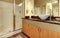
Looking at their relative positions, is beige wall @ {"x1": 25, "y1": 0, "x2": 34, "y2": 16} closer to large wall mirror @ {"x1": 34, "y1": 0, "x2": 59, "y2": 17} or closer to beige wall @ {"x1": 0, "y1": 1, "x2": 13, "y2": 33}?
large wall mirror @ {"x1": 34, "y1": 0, "x2": 59, "y2": 17}

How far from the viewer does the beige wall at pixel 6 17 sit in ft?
10.4

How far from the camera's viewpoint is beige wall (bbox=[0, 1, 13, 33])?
10.4ft

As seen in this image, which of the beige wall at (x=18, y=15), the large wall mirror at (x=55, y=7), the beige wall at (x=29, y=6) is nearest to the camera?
the large wall mirror at (x=55, y=7)

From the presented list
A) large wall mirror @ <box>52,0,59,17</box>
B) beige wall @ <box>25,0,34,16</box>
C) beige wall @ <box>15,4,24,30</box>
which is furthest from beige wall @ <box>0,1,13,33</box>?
large wall mirror @ <box>52,0,59,17</box>

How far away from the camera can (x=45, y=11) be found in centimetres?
366

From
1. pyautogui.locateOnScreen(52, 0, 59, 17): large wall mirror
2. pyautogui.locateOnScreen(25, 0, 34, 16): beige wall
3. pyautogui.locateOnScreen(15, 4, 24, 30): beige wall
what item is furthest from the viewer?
pyautogui.locateOnScreen(25, 0, 34, 16): beige wall

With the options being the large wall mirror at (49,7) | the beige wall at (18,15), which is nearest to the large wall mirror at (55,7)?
the large wall mirror at (49,7)

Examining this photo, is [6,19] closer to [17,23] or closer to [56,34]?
[17,23]

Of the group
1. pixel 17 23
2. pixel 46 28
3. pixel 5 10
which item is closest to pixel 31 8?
pixel 17 23

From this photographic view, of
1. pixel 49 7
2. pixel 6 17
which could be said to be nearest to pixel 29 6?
pixel 49 7

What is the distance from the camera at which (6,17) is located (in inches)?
132

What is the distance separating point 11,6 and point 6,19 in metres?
0.54

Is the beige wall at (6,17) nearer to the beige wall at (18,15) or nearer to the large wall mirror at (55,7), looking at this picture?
the beige wall at (18,15)

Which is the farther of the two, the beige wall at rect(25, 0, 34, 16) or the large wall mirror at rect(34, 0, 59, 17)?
the beige wall at rect(25, 0, 34, 16)
